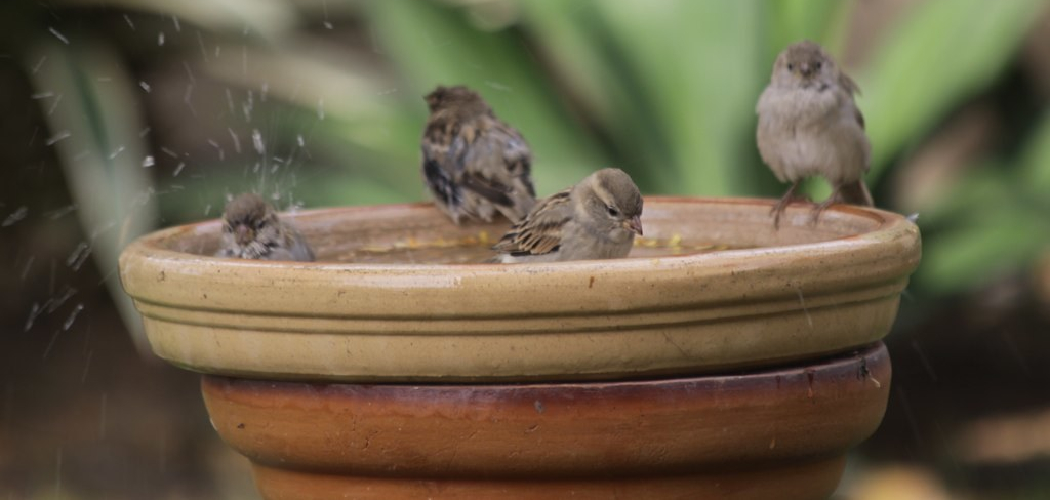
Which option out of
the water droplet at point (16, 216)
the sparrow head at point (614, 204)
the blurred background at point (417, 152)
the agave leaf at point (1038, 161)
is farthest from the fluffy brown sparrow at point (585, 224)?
the water droplet at point (16, 216)

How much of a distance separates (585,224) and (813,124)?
43.6 inches

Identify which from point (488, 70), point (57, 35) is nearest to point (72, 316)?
point (57, 35)

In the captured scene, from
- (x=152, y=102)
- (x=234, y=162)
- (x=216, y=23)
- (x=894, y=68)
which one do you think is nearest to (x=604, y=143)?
(x=894, y=68)

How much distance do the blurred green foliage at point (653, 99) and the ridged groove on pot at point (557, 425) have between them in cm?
250

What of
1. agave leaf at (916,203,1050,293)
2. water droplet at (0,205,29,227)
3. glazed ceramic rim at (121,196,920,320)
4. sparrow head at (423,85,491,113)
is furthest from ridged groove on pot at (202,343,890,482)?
water droplet at (0,205,29,227)

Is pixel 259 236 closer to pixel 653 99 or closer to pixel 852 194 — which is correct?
pixel 852 194

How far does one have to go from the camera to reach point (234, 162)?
6887mm

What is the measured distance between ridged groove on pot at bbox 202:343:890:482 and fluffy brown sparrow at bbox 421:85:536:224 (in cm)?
145

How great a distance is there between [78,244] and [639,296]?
5.41 m

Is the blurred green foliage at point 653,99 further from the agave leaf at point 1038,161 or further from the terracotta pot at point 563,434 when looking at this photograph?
the terracotta pot at point 563,434

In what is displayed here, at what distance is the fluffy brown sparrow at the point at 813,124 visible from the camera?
3779 millimetres

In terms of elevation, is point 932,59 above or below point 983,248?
above

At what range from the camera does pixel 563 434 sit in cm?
218

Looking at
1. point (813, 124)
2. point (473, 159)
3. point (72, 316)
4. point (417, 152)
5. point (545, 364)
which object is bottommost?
point (72, 316)
